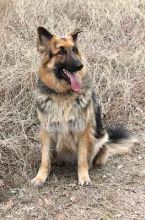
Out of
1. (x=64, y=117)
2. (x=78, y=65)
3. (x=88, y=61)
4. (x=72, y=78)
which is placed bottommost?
(x=64, y=117)

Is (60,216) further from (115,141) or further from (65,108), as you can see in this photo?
(115,141)

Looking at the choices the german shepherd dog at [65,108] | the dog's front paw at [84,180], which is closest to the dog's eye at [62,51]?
the german shepherd dog at [65,108]

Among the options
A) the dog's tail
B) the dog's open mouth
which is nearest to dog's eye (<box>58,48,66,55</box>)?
the dog's open mouth

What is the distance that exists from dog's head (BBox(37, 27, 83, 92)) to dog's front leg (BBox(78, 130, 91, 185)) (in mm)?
514

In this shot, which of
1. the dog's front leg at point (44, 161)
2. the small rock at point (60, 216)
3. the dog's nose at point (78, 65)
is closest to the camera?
the small rock at point (60, 216)

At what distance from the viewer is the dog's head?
4484 mm

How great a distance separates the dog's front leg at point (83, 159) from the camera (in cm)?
475

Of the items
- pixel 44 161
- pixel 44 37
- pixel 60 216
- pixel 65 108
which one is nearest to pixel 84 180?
pixel 44 161

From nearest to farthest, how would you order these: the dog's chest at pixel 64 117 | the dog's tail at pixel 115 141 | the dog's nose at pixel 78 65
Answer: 1. the dog's nose at pixel 78 65
2. the dog's chest at pixel 64 117
3. the dog's tail at pixel 115 141

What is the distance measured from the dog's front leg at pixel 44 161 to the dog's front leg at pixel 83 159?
0.32 meters

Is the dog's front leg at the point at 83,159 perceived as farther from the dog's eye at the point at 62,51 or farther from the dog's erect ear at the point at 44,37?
the dog's erect ear at the point at 44,37

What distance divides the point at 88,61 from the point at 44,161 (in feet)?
7.00

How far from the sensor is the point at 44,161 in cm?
483

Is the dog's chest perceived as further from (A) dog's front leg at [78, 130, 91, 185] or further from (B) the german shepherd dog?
(A) dog's front leg at [78, 130, 91, 185]
